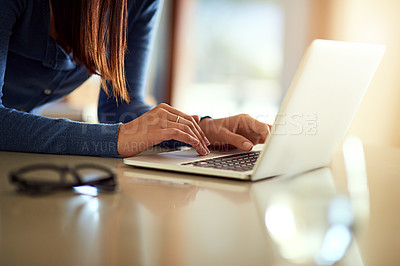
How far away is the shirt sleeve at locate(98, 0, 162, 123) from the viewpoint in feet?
4.72

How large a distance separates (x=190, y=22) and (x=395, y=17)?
80.4 inches

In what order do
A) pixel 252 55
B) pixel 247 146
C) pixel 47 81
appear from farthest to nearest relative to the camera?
pixel 252 55, pixel 47 81, pixel 247 146

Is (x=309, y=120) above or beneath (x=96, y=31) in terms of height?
beneath

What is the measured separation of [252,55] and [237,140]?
344 cm

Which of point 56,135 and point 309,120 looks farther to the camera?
point 56,135

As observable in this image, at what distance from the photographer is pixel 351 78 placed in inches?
32.0

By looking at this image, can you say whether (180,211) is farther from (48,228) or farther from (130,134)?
(130,134)

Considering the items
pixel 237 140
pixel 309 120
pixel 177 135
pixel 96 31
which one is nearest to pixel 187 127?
pixel 177 135

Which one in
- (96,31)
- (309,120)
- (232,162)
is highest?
(96,31)

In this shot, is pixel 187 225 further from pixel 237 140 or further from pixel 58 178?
pixel 237 140

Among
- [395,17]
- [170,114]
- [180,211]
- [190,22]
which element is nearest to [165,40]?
[190,22]

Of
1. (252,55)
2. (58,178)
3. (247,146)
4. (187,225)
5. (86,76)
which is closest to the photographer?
(187,225)

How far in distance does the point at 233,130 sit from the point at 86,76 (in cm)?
65

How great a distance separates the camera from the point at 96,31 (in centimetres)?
114
